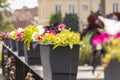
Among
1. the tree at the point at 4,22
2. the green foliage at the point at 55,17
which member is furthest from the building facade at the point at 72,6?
the tree at the point at 4,22

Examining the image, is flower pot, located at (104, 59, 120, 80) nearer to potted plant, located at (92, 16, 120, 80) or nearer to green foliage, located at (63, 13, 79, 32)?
potted plant, located at (92, 16, 120, 80)

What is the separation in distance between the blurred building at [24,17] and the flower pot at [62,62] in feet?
238

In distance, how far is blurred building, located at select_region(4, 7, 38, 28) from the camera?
80012mm

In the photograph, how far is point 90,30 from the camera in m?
2.27

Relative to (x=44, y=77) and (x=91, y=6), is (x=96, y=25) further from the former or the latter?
(x=91, y=6)

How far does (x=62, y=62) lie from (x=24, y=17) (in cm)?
8128

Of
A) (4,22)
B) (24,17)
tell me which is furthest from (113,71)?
(24,17)

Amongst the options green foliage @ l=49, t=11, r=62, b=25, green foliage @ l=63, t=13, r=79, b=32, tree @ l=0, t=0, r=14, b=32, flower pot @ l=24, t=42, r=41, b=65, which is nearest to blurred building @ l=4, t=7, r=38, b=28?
green foliage @ l=49, t=11, r=62, b=25

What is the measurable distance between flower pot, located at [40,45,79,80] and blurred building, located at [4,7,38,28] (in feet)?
238

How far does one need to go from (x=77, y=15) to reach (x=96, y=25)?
68.9 m

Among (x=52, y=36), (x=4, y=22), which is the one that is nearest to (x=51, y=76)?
(x=52, y=36)

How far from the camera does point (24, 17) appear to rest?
84.8 metres

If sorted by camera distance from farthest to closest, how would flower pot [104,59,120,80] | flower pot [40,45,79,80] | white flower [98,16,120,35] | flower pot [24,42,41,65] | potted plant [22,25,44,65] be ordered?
flower pot [24,42,41,65], potted plant [22,25,44,65], flower pot [40,45,79,80], flower pot [104,59,120,80], white flower [98,16,120,35]

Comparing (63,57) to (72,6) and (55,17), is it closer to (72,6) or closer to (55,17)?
(55,17)
